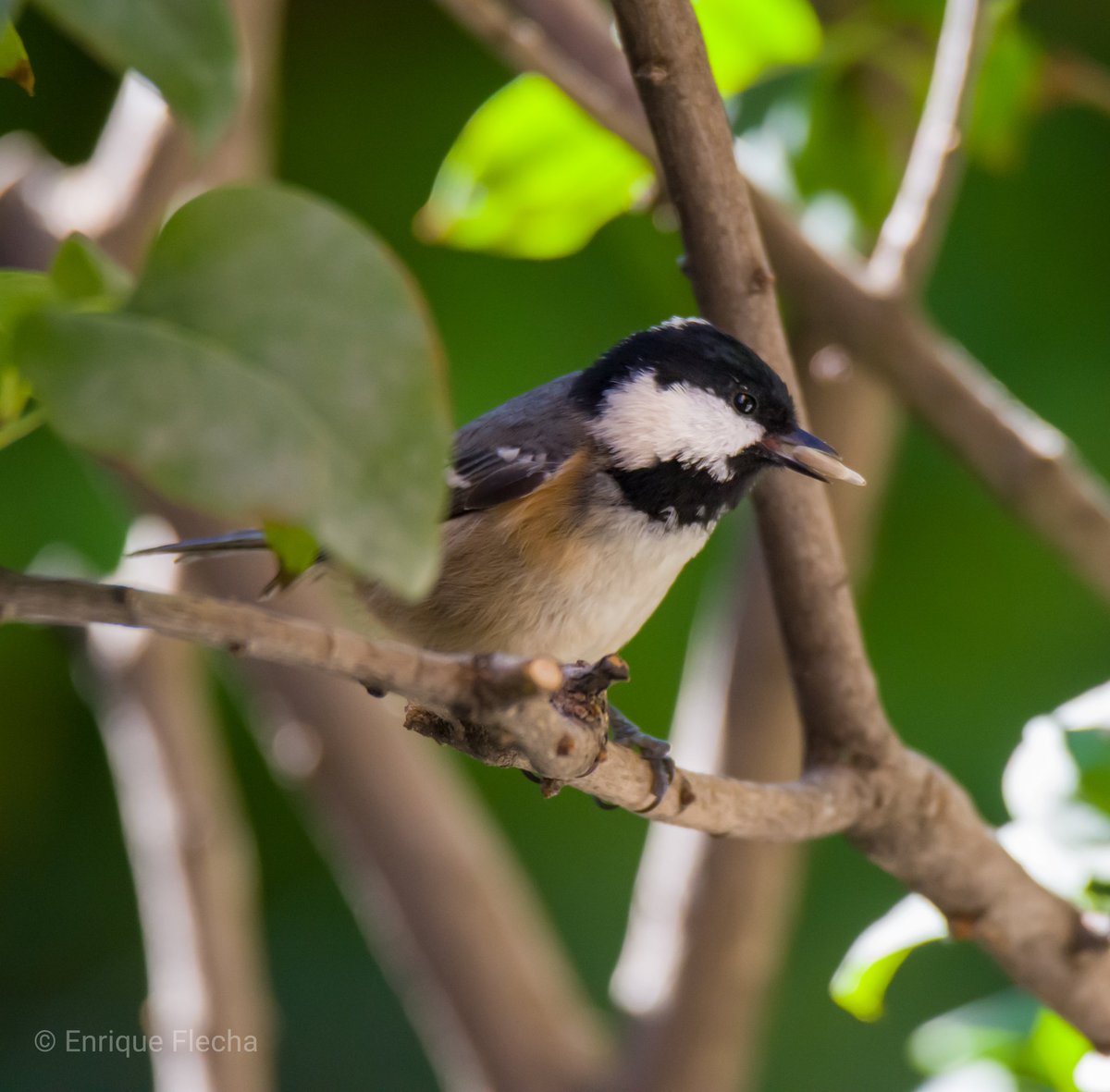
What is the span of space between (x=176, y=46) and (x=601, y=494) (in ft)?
1.79

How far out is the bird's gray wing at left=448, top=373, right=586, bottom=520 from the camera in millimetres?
818

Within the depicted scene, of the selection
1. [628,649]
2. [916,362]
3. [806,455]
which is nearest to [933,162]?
[916,362]

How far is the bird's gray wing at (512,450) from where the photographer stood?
818 mm

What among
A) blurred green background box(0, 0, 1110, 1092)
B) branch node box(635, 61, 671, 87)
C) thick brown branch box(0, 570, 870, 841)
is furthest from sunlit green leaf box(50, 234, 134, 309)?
blurred green background box(0, 0, 1110, 1092)

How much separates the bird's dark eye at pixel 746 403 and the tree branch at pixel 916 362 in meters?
0.20

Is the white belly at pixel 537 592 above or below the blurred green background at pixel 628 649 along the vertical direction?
Answer: below

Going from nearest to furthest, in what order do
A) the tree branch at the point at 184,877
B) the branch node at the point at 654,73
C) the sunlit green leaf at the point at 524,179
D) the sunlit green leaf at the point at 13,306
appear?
the sunlit green leaf at the point at 13,306, the branch node at the point at 654,73, the sunlit green leaf at the point at 524,179, the tree branch at the point at 184,877

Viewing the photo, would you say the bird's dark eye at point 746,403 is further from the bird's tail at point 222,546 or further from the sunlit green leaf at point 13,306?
the sunlit green leaf at point 13,306

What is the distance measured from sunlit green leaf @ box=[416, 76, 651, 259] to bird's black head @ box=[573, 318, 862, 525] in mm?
137

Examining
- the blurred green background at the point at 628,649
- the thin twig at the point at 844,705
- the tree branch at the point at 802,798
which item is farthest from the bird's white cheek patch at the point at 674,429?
the blurred green background at the point at 628,649

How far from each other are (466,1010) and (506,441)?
0.64 meters

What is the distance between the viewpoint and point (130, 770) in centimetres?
129

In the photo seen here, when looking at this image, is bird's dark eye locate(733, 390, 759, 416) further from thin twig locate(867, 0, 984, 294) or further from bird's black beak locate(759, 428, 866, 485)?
thin twig locate(867, 0, 984, 294)

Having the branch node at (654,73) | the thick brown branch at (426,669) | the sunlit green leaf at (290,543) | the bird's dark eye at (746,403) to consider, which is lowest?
the thick brown branch at (426,669)
